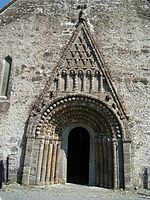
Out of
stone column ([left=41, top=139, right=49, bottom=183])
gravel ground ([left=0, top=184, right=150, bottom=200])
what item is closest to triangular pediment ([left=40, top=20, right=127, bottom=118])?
stone column ([left=41, top=139, right=49, bottom=183])

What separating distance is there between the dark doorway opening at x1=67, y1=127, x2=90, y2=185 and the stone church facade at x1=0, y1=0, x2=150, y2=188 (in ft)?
1.07

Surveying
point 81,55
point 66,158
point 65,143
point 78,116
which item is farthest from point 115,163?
point 81,55

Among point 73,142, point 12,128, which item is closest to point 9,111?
point 12,128

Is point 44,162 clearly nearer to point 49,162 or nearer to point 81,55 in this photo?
point 49,162

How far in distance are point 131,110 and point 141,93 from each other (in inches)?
30.3

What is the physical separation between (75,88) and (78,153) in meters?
3.80

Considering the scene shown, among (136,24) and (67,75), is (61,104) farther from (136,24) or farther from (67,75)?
(136,24)

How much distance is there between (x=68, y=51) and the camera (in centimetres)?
1065

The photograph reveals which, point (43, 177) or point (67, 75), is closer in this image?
point (43, 177)

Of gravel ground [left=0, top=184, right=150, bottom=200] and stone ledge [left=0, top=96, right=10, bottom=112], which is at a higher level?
stone ledge [left=0, top=96, right=10, bottom=112]

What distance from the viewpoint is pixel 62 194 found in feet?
24.7

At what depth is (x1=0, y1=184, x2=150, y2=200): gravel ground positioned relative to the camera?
271 inches

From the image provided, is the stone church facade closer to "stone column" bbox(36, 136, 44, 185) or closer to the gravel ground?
"stone column" bbox(36, 136, 44, 185)

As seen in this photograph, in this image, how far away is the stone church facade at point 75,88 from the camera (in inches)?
368
